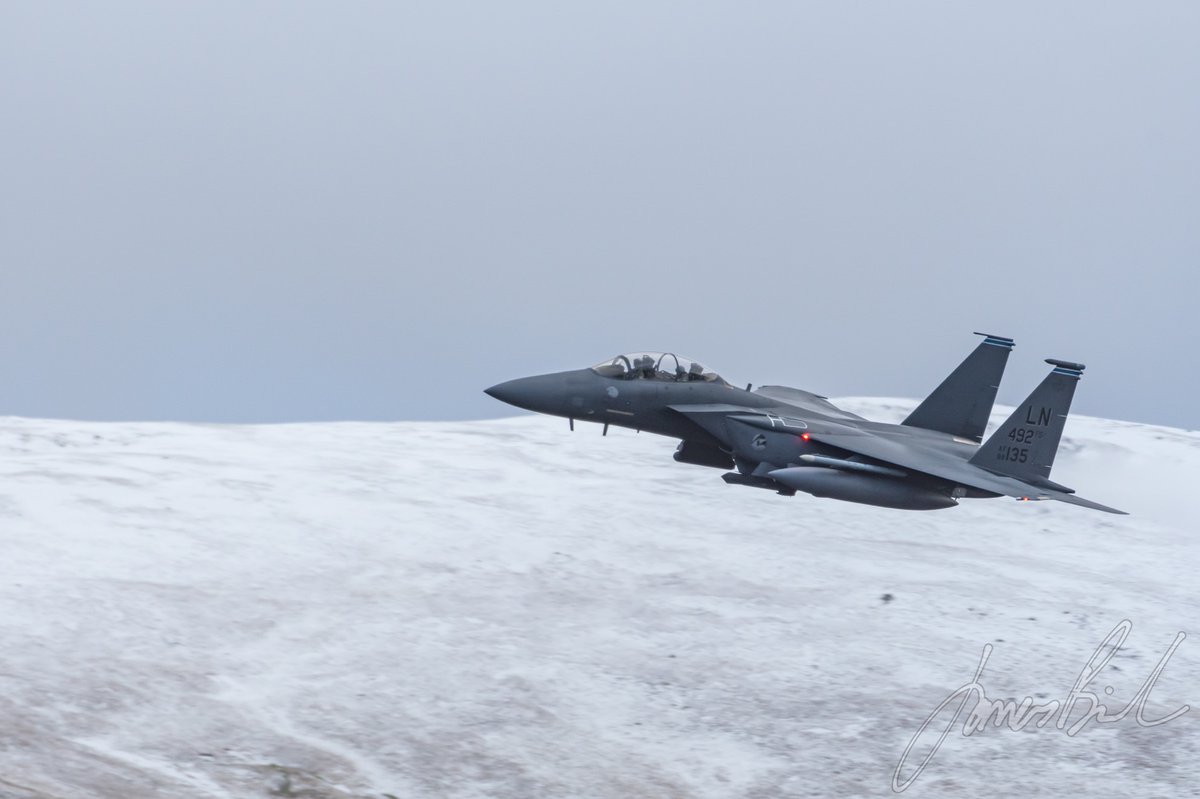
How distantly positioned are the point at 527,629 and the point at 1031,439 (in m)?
11.8

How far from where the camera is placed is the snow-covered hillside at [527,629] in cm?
2200

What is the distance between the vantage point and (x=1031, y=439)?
26.1 meters

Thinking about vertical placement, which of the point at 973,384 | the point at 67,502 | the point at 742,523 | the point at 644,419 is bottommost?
the point at 67,502

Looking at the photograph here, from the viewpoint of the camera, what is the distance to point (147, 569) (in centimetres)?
2730

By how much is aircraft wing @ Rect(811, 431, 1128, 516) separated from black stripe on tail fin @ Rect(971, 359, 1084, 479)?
31 cm

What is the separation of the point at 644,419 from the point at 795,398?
4.98 meters

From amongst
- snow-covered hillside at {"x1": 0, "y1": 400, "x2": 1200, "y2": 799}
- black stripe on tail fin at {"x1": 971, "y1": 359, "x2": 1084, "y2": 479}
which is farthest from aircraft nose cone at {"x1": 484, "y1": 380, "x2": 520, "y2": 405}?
black stripe on tail fin at {"x1": 971, "y1": 359, "x2": 1084, "y2": 479}

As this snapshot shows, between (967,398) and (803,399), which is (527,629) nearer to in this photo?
(803,399)

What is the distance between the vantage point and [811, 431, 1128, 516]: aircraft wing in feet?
81.2

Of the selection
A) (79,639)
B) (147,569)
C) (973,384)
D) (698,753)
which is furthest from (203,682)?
(973,384)

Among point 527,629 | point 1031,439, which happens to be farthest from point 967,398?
point 527,629

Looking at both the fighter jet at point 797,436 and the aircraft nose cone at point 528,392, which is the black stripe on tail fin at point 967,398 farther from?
the aircraft nose cone at point 528,392

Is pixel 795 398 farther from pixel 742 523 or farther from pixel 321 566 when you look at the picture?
pixel 321 566

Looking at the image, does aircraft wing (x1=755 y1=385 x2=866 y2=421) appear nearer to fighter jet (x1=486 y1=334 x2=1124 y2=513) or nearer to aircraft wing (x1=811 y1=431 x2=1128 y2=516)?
fighter jet (x1=486 y1=334 x2=1124 y2=513)
